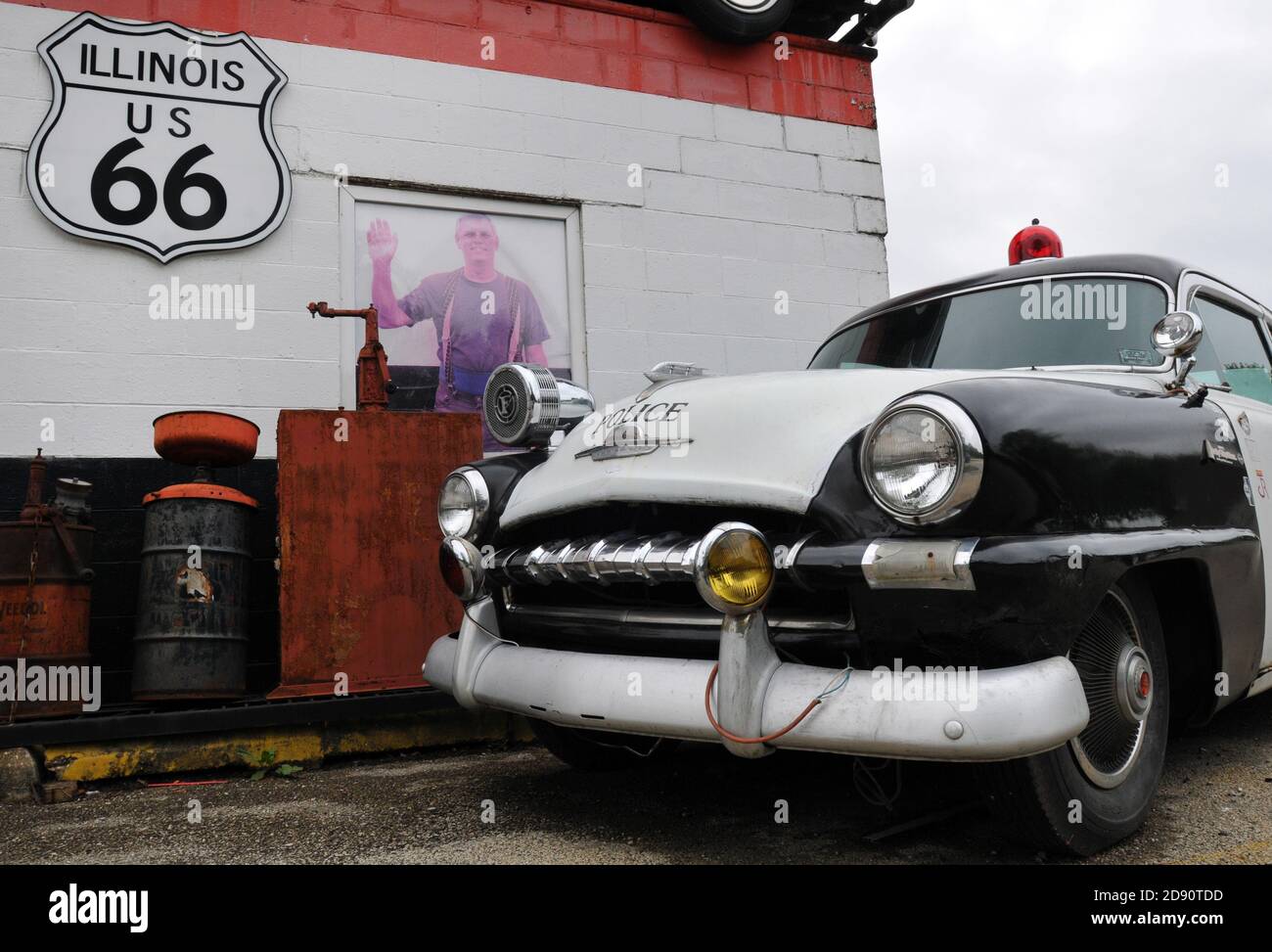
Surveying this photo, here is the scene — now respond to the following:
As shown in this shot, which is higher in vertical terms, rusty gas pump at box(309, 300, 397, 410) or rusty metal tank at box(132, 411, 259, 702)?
rusty gas pump at box(309, 300, 397, 410)

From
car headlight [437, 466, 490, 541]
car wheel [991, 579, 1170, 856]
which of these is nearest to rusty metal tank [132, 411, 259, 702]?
car headlight [437, 466, 490, 541]

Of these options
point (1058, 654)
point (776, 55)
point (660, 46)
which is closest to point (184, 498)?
point (1058, 654)

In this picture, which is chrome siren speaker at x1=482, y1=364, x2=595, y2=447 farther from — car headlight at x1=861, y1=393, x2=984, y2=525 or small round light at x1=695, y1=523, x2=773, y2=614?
car headlight at x1=861, y1=393, x2=984, y2=525

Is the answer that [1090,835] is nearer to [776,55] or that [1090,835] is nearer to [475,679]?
[475,679]

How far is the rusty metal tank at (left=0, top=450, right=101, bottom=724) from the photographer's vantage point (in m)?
3.28

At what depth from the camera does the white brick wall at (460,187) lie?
4348mm

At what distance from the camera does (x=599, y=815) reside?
2.52m

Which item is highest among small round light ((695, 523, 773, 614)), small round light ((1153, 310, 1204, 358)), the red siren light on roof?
the red siren light on roof

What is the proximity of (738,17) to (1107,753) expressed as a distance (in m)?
5.09

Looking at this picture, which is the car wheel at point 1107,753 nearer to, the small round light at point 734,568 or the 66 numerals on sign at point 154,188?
the small round light at point 734,568

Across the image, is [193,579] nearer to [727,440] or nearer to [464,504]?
[464,504]

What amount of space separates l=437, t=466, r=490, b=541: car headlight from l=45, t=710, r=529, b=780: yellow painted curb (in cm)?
119

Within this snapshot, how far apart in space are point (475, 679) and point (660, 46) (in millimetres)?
4564

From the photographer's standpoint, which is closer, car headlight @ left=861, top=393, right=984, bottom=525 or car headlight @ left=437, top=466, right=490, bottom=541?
car headlight @ left=861, top=393, right=984, bottom=525
